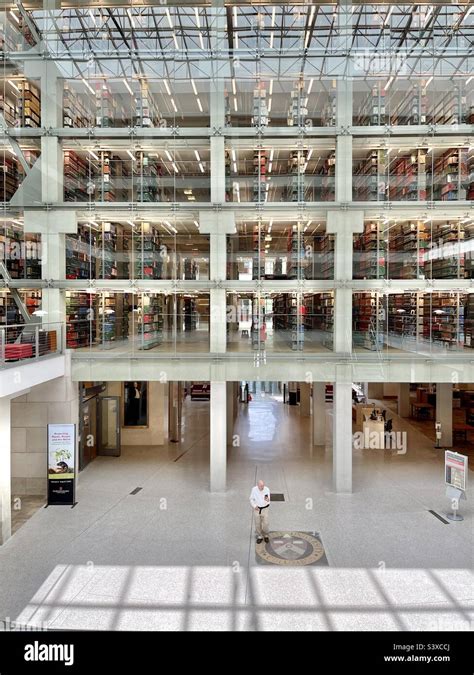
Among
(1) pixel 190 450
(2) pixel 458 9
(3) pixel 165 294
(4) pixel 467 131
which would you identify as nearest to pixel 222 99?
(3) pixel 165 294

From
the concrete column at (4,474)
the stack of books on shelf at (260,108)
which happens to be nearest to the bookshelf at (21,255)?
the concrete column at (4,474)

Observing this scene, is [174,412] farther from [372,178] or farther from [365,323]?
[372,178]

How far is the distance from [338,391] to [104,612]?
243 inches

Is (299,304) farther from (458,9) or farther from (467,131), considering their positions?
(458,9)

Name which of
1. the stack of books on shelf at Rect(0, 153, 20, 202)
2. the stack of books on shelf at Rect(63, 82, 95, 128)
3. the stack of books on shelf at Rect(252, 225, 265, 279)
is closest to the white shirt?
the stack of books on shelf at Rect(252, 225, 265, 279)

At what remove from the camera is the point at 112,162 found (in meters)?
11.3

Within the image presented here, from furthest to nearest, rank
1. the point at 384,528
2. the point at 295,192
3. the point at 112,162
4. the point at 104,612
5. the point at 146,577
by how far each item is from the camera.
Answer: the point at 112,162 < the point at 295,192 < the point at 384,528 < the point at 146,577 < the point at 104,612

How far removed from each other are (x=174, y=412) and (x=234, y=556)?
6644 millimetres

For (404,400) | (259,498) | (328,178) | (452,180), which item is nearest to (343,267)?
(328,178)

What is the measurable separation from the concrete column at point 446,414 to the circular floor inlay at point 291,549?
7.02m

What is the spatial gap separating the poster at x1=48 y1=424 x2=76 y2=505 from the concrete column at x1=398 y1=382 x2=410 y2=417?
465 inches

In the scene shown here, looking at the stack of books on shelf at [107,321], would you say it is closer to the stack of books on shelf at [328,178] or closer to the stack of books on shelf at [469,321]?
the stack of books on shelf at [328,178]

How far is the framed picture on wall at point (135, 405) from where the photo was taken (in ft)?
41.4

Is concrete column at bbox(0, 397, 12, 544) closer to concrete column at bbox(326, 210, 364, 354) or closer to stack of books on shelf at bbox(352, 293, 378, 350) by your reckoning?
concrete column at bbox(326, 210, 364, 354)
